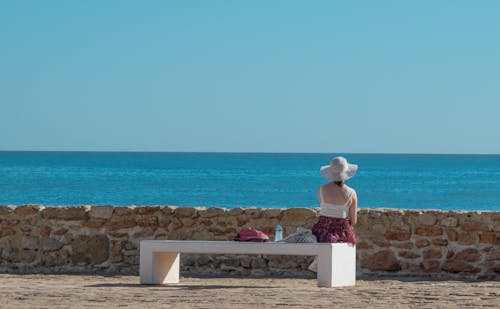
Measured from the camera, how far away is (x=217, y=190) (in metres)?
57.3

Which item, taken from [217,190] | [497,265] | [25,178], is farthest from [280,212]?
[25,178]

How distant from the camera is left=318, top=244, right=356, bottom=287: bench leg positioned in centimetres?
1056

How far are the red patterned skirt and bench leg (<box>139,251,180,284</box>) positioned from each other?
135 cm

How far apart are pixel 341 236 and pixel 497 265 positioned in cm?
221

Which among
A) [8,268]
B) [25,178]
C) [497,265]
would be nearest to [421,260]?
[497,265]

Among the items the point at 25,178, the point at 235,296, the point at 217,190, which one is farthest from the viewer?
the point at 25,178

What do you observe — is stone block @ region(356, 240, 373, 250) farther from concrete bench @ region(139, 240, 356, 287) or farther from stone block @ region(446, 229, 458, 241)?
concrete bench @ region(139, 240, 356, 287)

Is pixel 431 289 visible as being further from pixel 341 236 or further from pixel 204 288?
pixel 204 288

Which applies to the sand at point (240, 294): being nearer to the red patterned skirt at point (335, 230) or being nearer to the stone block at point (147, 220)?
the red patterned skirt at point (335, 230)

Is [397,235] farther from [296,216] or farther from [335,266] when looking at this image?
[335,266]

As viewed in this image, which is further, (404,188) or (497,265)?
(404,188)

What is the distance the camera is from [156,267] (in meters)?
11.1

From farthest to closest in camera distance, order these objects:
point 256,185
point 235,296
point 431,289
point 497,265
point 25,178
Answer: point 25,178 → point 256,185 → point 497,265 → point 431,289 → point 235,296

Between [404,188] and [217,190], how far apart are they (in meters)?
9.54
